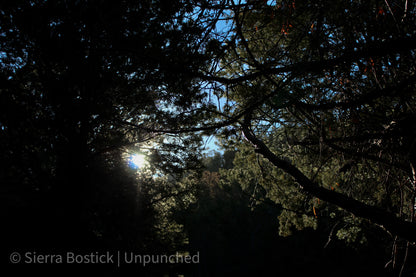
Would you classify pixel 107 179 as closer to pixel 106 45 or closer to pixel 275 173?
pixel 106 45

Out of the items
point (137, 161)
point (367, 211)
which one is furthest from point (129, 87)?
point (367, 211)

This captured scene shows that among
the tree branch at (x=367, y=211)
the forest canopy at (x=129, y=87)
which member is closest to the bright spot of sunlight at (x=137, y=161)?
the forest canopy at (x=129, y=87)

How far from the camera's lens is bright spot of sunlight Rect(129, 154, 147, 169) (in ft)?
15.9

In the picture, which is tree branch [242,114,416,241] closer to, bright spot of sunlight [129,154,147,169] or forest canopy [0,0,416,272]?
forest canopy [0,0,416,272]

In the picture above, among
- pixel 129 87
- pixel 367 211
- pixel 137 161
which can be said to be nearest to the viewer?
pixel 367 211

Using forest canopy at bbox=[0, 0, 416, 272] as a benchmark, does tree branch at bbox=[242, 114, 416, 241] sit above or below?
below

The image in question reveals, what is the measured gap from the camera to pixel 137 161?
17.1 feet

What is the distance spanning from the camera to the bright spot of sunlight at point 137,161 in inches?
191

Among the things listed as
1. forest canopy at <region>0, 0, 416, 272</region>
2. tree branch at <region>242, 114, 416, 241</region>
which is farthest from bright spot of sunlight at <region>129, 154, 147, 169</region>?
tree branch at <region>242, 114, 416, 241</region>

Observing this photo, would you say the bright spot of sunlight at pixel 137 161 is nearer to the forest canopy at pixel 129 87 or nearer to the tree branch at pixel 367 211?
the forest canopy at pixel 129 87

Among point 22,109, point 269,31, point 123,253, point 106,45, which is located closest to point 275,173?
point 269,31

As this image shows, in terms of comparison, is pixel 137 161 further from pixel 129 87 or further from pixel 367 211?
pixel 367 211

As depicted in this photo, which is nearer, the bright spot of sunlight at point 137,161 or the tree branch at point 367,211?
the tree branch at point 367,211

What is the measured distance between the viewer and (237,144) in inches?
283
